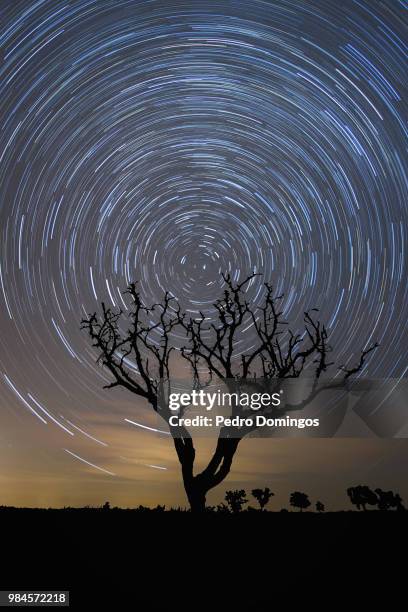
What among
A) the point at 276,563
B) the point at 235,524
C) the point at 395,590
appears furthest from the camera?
the point at 235,524

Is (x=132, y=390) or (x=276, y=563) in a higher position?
(x=132, y=390)

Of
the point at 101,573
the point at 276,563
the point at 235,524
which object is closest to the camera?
the point at 101,573

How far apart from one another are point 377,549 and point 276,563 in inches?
76.5

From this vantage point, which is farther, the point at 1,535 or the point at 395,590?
the point at 1,535

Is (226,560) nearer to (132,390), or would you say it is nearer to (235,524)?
(235,524)

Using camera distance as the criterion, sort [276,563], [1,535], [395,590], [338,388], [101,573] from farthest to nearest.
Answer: [338,388]
[1,535]
[276,563]
[101,573]
[395,590]

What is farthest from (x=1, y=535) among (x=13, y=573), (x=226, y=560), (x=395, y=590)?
(x=395, y=590)

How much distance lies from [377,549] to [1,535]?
277 inches

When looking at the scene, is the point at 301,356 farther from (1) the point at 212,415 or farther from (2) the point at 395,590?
(2) the point at 395,590

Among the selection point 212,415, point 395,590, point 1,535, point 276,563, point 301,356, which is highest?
point 301,356

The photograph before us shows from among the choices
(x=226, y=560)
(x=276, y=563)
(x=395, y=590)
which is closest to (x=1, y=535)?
(x=226, y=560)

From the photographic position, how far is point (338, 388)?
80.7 ft

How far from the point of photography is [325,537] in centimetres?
1405

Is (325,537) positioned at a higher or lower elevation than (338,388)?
lower
